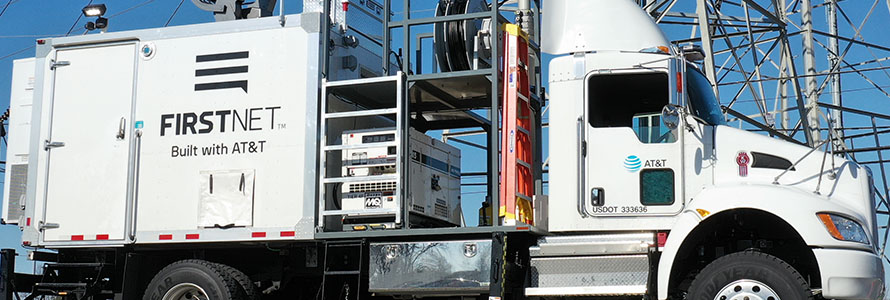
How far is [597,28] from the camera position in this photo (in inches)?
398

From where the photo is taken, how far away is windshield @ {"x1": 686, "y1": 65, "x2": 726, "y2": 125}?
9.67 m

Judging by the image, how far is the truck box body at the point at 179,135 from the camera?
10.3 metres

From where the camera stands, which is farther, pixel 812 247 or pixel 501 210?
pixel 501 210

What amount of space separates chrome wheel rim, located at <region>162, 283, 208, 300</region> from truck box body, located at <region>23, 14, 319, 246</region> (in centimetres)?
49

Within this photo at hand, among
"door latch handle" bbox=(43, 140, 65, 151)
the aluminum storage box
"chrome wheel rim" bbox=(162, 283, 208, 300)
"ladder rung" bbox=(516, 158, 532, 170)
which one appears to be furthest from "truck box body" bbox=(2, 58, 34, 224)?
"ladder rung" bbox=(516, 158, 532, 170)

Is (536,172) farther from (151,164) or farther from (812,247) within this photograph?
(151,164)

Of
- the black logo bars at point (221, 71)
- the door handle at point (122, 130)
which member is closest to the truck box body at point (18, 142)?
the door handle at point (122, 130)

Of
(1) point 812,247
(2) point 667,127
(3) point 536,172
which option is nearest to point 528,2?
(3) point 536,172

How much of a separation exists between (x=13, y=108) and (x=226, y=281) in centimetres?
334

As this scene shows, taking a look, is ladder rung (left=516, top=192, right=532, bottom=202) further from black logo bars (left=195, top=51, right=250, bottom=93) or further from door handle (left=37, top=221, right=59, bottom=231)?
door handle (left=37, top=221, right=59, bottom=231)

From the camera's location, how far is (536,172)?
10.6 m

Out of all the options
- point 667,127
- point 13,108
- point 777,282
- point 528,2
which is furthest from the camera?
point 528,2

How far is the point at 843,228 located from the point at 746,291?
964 mm

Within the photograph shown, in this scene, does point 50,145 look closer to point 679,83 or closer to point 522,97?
point 522,97
